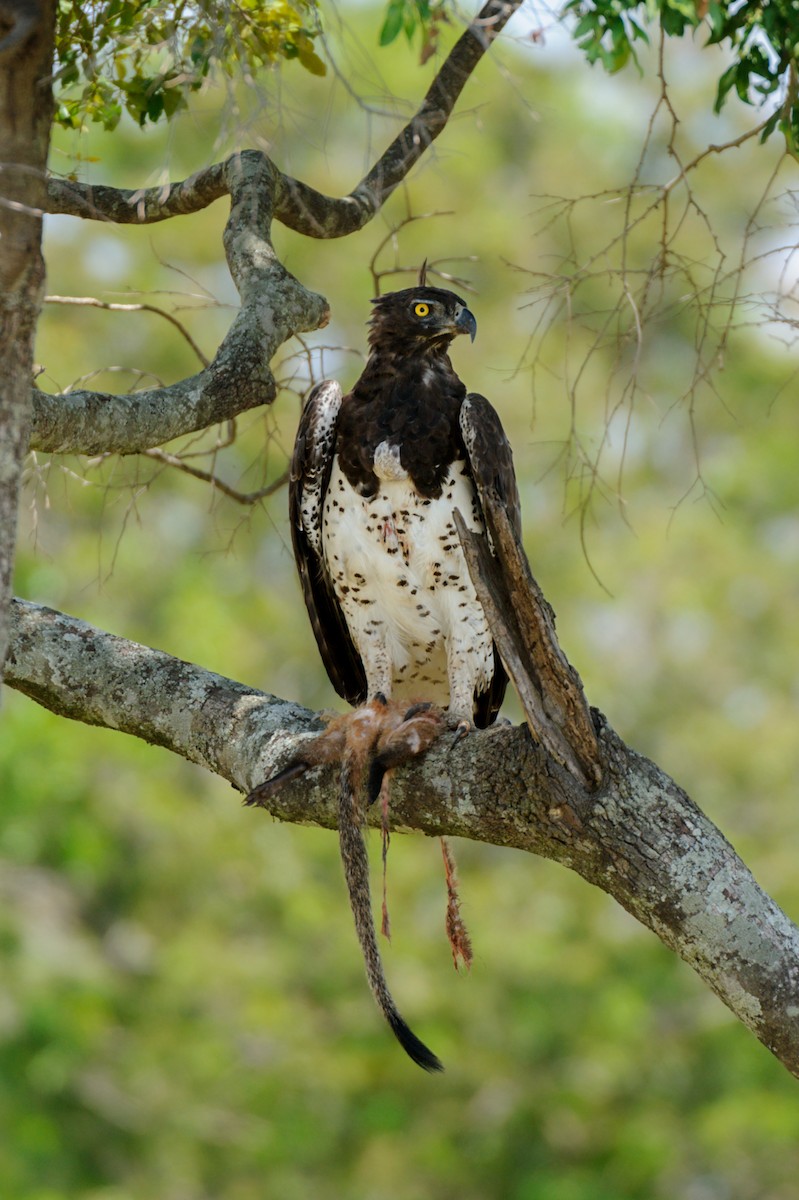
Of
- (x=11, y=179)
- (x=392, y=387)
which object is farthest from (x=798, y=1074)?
(x=392, y=387)

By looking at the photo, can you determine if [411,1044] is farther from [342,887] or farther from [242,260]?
[342,887]

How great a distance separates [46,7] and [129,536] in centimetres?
1147

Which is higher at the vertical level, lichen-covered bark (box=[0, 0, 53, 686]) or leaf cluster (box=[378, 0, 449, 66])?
leaf cluster (box=[378, 0, 449, 66])

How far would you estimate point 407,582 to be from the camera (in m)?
4.38

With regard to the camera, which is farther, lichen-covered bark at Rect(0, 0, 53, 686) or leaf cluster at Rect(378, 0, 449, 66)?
leaf cluster at Rect(378, 0, 449, 66)

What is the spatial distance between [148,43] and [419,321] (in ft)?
5.30

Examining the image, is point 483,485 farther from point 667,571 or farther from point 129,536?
point 667,571

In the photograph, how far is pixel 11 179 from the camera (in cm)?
216

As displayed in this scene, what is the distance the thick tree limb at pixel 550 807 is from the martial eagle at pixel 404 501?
0.80m

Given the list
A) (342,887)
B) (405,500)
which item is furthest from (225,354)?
(342,887)

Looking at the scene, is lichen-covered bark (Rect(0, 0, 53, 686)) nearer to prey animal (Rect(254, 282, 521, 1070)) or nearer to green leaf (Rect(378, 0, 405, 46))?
prey animal (Rect(254, 282, 521, 1070))

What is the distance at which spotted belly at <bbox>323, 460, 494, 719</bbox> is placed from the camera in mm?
4281

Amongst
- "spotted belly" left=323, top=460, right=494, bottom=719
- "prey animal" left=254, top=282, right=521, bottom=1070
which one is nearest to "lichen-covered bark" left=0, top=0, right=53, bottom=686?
"prey animal" left=254, top=282, right=521, bottom=1070

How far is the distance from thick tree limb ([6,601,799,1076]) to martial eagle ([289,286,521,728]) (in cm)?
80
